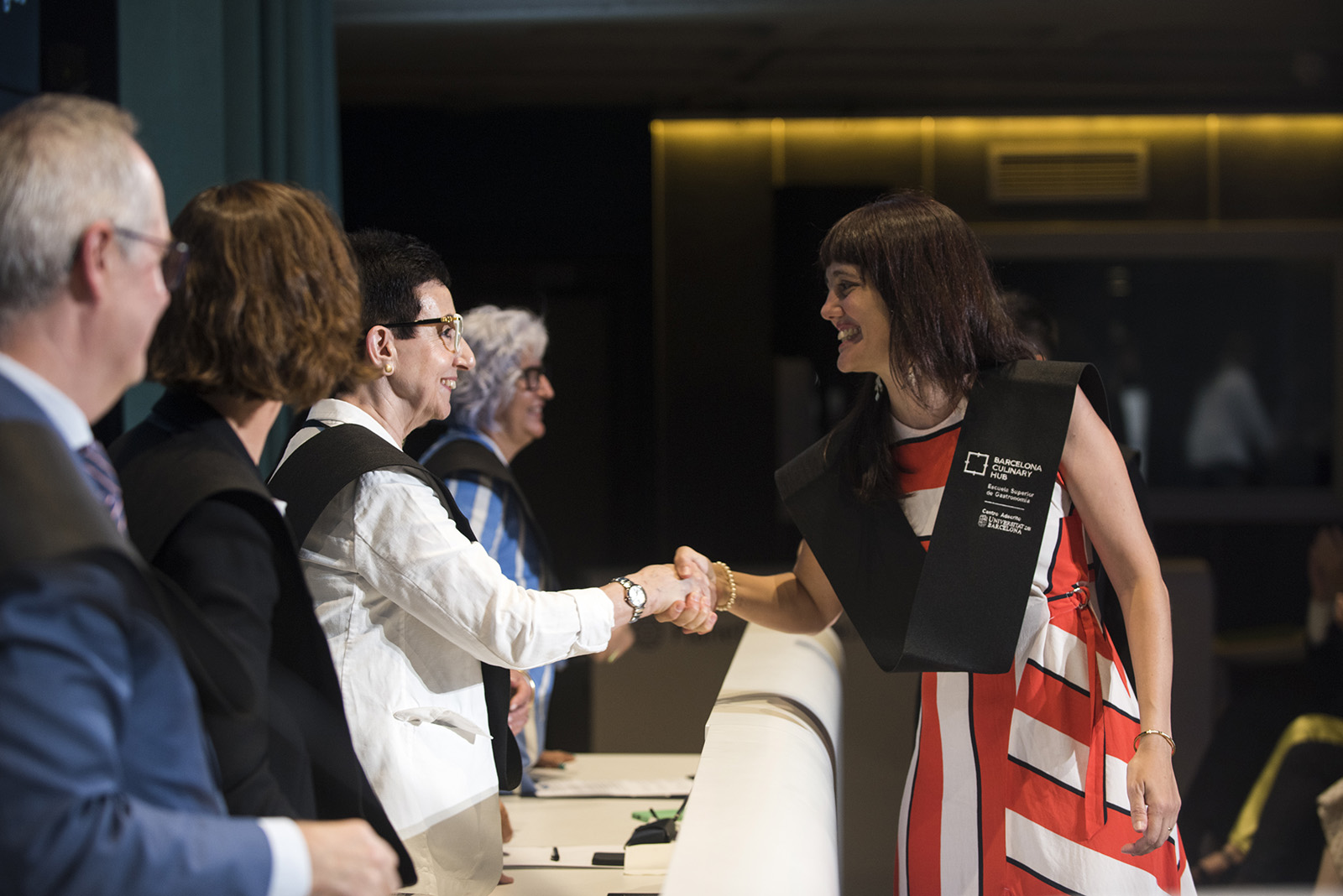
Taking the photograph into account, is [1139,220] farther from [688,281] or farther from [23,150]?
[23,150]

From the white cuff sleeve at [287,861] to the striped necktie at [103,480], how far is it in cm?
27

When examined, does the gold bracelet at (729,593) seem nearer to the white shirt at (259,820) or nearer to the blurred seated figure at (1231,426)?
the white shirt at (259,820)

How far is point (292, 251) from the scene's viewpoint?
1.02 meters

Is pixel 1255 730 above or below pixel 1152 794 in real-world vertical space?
below

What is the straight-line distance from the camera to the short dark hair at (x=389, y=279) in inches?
63.1

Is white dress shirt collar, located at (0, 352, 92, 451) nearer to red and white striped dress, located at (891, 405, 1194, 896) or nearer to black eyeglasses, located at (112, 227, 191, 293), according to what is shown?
black eyeglasses, located at (112, 227, 191, 293)

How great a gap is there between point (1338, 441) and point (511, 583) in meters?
5.41

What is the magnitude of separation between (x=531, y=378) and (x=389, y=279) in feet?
3.96

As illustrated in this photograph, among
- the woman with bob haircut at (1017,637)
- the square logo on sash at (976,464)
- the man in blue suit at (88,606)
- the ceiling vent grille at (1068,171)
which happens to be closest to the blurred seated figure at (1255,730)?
the woman with bob haircut at (1017,637)

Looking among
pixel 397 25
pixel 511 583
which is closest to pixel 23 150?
pixel 511 583

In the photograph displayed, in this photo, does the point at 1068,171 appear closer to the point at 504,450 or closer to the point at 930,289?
the point at 504,450

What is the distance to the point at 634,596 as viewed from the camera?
1.66 m

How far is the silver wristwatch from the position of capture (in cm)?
166

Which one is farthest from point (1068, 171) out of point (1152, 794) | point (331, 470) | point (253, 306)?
point (253, 306)
